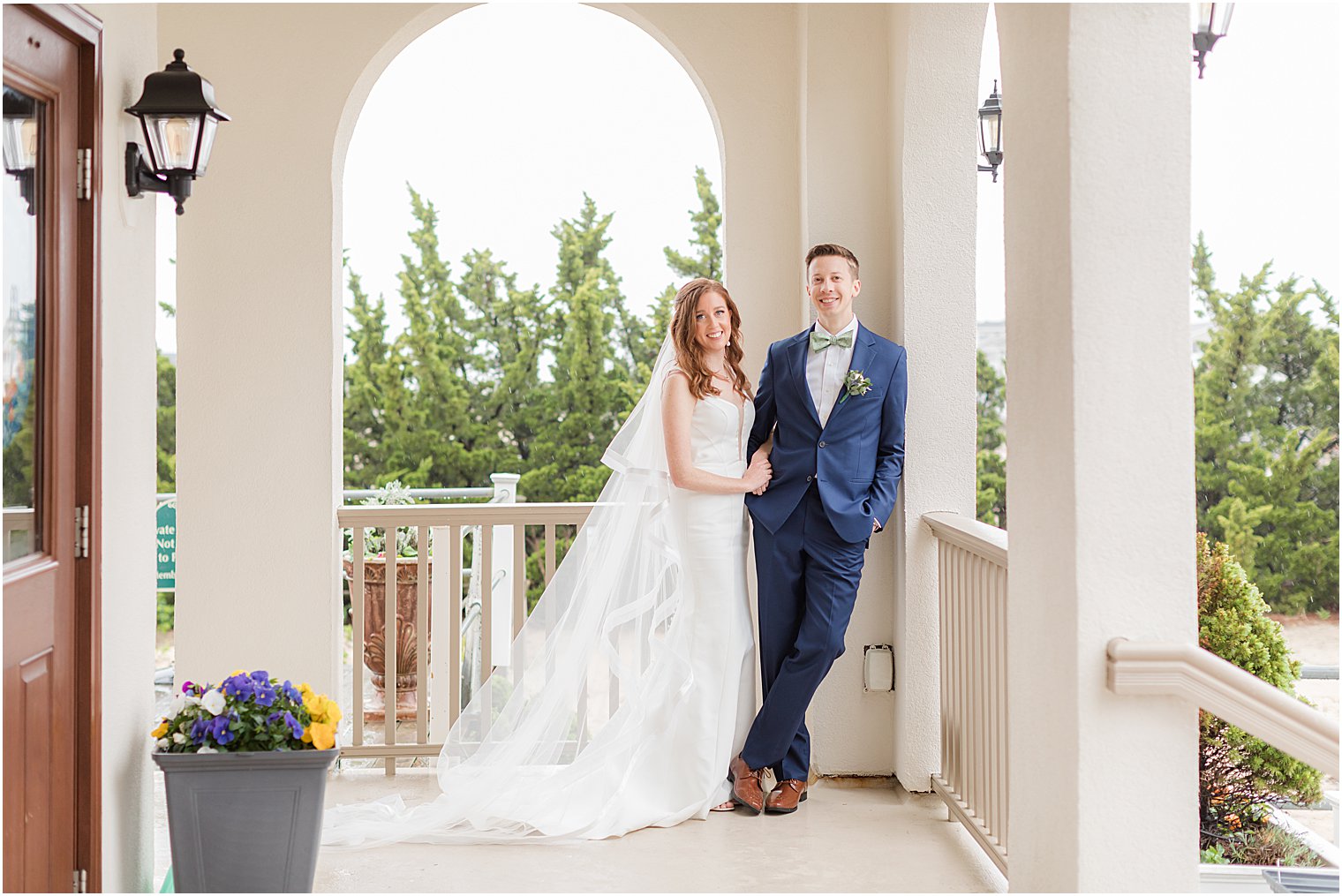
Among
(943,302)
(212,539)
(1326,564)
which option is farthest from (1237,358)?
(212,539)

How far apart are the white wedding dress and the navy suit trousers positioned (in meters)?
0.09

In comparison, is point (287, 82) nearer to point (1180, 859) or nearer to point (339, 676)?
point (339, 676)

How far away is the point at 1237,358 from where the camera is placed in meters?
8.53

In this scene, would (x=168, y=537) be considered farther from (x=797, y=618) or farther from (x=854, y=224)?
(x=854, y=224)

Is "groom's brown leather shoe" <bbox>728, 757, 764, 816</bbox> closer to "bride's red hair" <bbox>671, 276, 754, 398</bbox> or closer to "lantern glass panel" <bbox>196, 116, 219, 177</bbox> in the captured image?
"bride's red hair" <bbox>671, 276, 754, 398</bbox>

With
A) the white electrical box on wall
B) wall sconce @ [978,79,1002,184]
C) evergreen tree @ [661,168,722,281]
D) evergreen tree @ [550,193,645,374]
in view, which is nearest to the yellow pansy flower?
the white electrical box on wall

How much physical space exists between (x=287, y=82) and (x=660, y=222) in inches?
251

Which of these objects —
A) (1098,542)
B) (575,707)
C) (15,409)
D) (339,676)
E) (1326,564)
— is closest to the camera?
(1098,542)

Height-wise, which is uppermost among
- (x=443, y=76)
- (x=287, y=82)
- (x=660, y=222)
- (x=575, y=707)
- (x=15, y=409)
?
(x=443, y=76)

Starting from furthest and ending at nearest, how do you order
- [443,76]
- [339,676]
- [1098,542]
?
[443,76] → [339,676] → [1098,542]

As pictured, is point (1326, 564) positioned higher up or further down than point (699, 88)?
further down

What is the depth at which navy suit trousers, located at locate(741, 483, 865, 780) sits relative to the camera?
3689 millimetres

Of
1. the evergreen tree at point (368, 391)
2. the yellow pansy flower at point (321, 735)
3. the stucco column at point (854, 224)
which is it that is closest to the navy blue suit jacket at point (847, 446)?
the stucco column at point (854, 224)

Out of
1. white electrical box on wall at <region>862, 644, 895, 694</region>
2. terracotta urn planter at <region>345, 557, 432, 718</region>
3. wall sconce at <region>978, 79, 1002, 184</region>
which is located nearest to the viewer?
white electrical box on wall at <region>862, 644, 895, 694</region>
